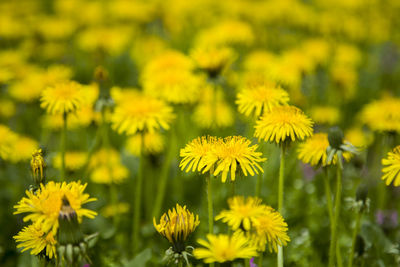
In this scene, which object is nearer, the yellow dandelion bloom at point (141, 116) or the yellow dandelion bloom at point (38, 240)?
the yellow dandelion bloom at point (38, 240)

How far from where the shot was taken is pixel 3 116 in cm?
332

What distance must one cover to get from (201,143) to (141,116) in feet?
1.76

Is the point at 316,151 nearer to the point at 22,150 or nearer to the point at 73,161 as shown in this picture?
the point at 73,161

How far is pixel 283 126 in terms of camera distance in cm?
163

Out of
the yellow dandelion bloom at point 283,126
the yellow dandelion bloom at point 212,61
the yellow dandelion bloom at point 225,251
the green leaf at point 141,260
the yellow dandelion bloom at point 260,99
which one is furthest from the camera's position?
the yellow dandelion bloom at point 212,61

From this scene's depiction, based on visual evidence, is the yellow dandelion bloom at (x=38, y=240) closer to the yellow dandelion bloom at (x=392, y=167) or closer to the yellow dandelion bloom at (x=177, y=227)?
the yellow dandelion bloom at (x=177, y=227)

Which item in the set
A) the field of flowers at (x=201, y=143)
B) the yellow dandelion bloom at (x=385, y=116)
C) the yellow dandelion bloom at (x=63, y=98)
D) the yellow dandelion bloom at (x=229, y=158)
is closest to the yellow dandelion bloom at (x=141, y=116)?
the field of flowers at (x=201, y=143)

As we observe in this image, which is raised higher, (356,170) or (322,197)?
(356,170)

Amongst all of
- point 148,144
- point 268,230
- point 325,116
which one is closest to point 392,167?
point 268,230

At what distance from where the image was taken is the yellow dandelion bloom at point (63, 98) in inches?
80.0

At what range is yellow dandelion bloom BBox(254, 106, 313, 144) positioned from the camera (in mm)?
1616

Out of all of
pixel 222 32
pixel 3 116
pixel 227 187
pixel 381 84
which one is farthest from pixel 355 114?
pixel 3 116

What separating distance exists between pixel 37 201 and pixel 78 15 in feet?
14.1

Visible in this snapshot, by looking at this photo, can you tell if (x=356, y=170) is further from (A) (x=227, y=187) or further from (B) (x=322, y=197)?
(A) (x=227, y=187)
